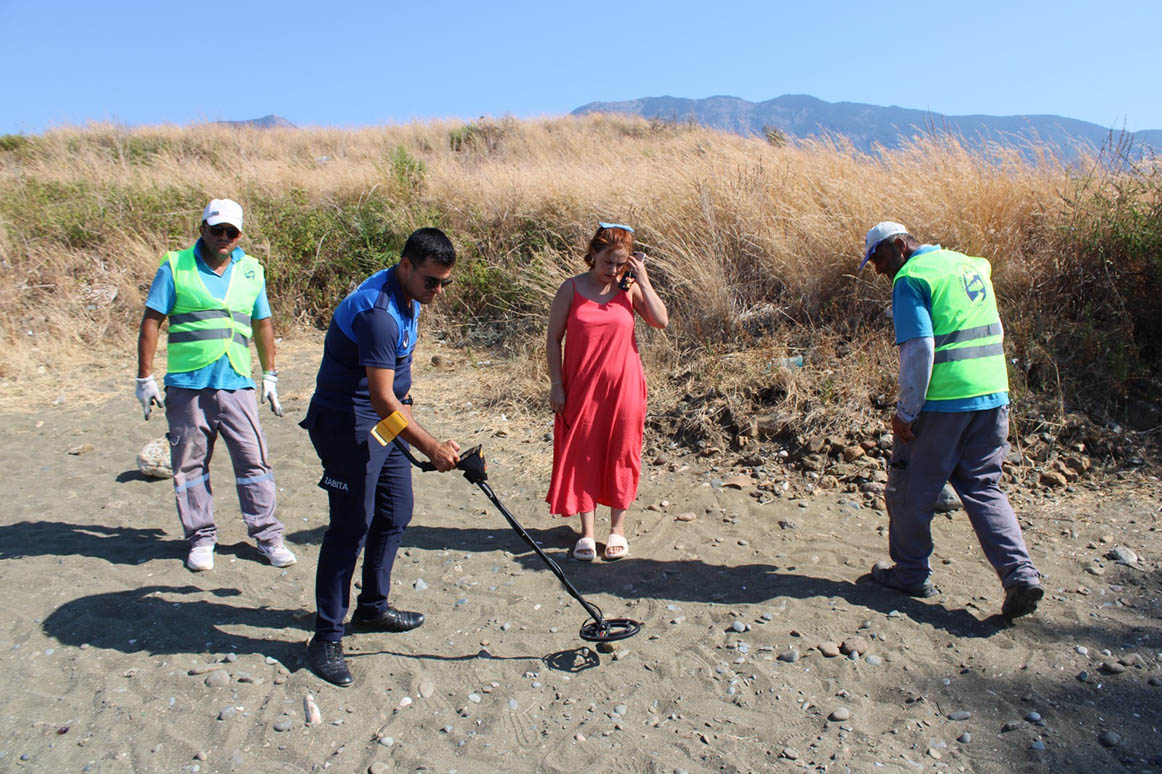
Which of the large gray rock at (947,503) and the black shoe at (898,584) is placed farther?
the large gray rock at (947,503)

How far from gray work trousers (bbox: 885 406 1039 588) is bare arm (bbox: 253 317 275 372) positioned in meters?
3.31

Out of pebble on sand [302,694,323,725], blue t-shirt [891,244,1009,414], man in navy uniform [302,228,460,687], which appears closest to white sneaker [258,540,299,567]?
man in navy uniform [302,228,460,687]

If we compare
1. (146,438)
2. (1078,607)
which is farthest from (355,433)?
(146,438)

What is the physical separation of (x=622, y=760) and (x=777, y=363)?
3945 millimetres

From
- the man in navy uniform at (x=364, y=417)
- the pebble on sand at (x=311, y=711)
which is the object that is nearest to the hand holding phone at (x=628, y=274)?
the man in navy uniform at (x=364, y=417)

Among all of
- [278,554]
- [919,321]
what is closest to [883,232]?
[919,321]

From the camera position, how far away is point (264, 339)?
14.5 feet

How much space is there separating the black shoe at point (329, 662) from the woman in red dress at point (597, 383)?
136cm

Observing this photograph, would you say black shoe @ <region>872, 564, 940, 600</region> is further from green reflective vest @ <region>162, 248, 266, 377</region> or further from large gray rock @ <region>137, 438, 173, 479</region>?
large gray rock @ <region>137, 438, 173, 479</region>

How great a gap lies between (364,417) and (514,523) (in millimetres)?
734

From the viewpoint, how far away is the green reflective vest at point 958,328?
3400mm

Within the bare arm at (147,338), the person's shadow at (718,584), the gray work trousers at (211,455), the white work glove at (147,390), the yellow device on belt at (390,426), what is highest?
the bare arm at (147,338)

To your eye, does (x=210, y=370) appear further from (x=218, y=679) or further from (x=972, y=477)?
(x=972, y=477)

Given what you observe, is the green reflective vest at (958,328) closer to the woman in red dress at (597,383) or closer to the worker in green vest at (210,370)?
the woman in red dress at (597,383)
